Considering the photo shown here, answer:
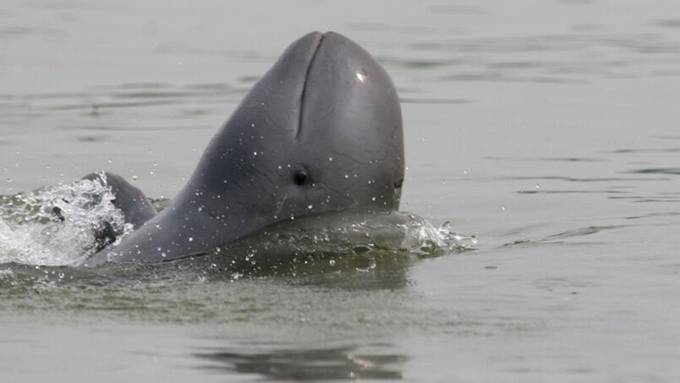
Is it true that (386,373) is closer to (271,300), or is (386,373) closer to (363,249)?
(271,300)

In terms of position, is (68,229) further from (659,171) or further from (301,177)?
(659,171)

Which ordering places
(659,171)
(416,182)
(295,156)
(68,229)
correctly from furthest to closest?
1. (659,171)
2. (416,182)
3. (68,229)
4. (295,156)

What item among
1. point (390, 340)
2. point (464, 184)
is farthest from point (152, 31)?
point (390, 340)

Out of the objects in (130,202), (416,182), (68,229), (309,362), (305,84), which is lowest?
(416,182)

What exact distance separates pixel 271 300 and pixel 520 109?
A: 8.00 meters

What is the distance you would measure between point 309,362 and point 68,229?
3221 mm

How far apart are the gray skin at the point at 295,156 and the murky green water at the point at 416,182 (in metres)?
0.29

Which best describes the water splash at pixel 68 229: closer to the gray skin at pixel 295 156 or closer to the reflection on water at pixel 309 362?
the gray skin at pixel 295 156

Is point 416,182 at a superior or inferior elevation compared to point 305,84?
inferior

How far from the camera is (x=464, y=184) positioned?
470 inches

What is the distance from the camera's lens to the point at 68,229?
9.46 meters

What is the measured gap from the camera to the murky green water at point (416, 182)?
22.2ft

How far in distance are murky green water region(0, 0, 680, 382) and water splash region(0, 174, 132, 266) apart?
0.92 metres

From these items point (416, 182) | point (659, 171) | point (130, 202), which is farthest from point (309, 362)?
point (659, 171)
